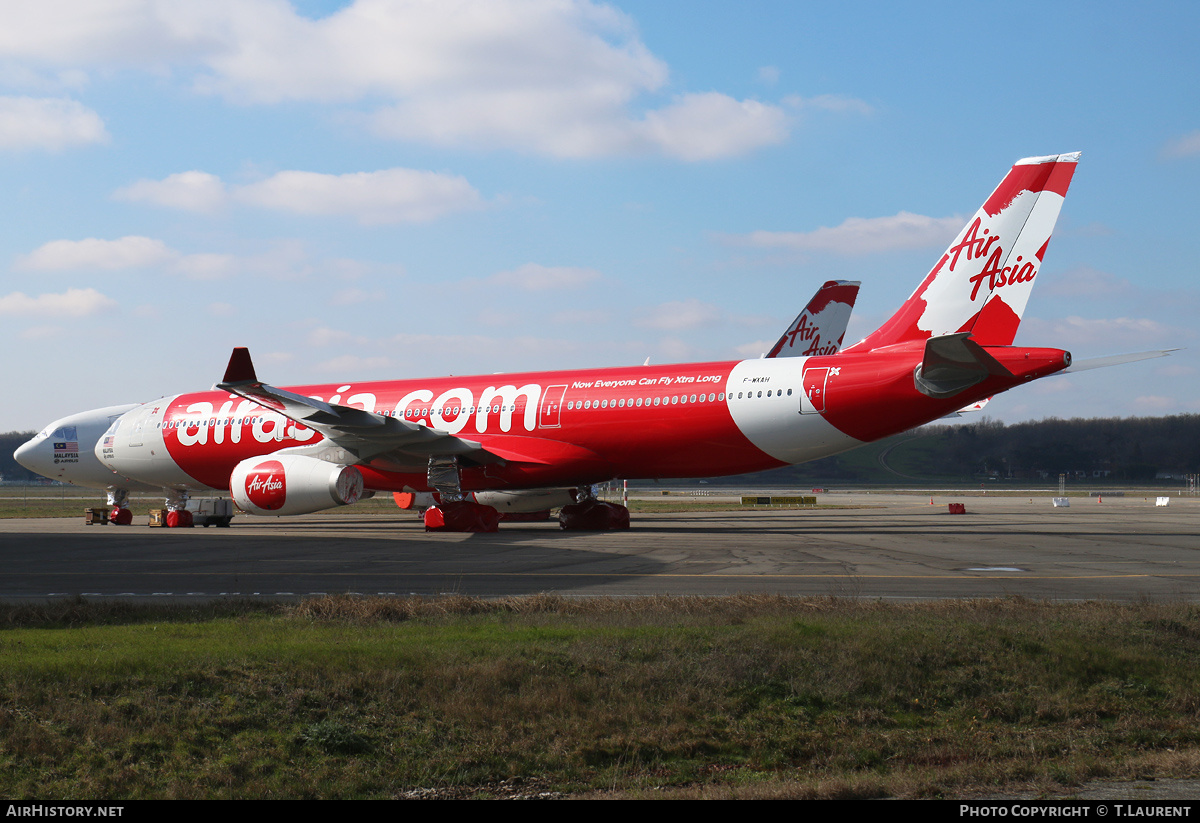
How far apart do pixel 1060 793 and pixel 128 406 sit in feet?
118

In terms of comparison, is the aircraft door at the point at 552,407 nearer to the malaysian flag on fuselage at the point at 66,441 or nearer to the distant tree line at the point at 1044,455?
the malaysian flag on fuselage at the point at 66,441

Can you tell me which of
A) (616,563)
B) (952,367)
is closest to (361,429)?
(616,563)

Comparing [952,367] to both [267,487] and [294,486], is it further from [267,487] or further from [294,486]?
A: [267,487]

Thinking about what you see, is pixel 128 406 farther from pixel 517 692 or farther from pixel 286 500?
pixel 517 692

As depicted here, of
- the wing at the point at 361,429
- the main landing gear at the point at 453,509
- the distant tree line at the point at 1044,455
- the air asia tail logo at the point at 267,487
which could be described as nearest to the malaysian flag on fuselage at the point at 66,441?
the wing at the point at 361,429

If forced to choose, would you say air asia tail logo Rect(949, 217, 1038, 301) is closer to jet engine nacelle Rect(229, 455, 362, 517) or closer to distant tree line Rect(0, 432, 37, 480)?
jet engine nacelle Rect(229, 455, 362, 517)

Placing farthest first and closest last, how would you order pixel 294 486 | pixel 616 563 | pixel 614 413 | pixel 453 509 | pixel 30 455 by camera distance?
pixel 30 455, pixel 453 509, pixel 614 413, pixel 294 486, pixel 616 563

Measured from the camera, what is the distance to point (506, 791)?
651 centimetres

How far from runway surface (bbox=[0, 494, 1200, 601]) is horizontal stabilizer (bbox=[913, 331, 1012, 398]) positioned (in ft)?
Result: 12.1

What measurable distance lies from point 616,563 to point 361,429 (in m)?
11.4

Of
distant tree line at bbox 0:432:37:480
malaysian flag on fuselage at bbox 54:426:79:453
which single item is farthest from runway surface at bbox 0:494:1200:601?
distant tree line at bbox 0:432:37:480

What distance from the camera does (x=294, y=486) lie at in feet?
87.4

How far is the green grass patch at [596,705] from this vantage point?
6.59 m
